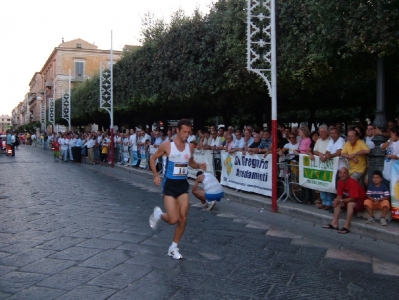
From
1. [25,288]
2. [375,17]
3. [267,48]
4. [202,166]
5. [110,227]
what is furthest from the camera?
[267,48]

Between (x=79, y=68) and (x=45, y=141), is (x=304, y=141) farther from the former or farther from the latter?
(x=79, y=68)

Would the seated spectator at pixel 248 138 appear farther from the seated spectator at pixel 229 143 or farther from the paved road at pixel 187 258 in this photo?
the paved road at pixel 187 258

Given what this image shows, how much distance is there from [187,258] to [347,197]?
3616 mm

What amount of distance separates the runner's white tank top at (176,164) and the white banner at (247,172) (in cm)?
507

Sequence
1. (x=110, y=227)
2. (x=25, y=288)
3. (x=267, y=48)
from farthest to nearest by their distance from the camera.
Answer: (x=267, y=48)
(x=110, y=227)
(x=25, y=288)

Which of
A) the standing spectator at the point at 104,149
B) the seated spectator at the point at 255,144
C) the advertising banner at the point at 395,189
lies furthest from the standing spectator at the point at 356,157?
the standing spectator at the point at 104,149

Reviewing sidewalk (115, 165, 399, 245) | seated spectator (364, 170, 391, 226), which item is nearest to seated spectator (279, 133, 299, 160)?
Answer: sidewalk (115, 165, 399, 245)

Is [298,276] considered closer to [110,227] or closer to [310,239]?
[310,239]

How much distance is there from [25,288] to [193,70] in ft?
46.5

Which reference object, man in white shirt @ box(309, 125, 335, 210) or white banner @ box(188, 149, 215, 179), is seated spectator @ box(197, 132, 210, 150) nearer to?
white banner @ box(188, 149, 215, 179)

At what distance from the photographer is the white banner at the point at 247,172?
1152 centimetres

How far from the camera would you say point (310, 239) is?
770 cm

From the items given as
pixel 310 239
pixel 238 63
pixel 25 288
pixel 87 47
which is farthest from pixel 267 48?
pixel 87 47

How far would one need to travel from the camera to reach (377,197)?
8359 mm
